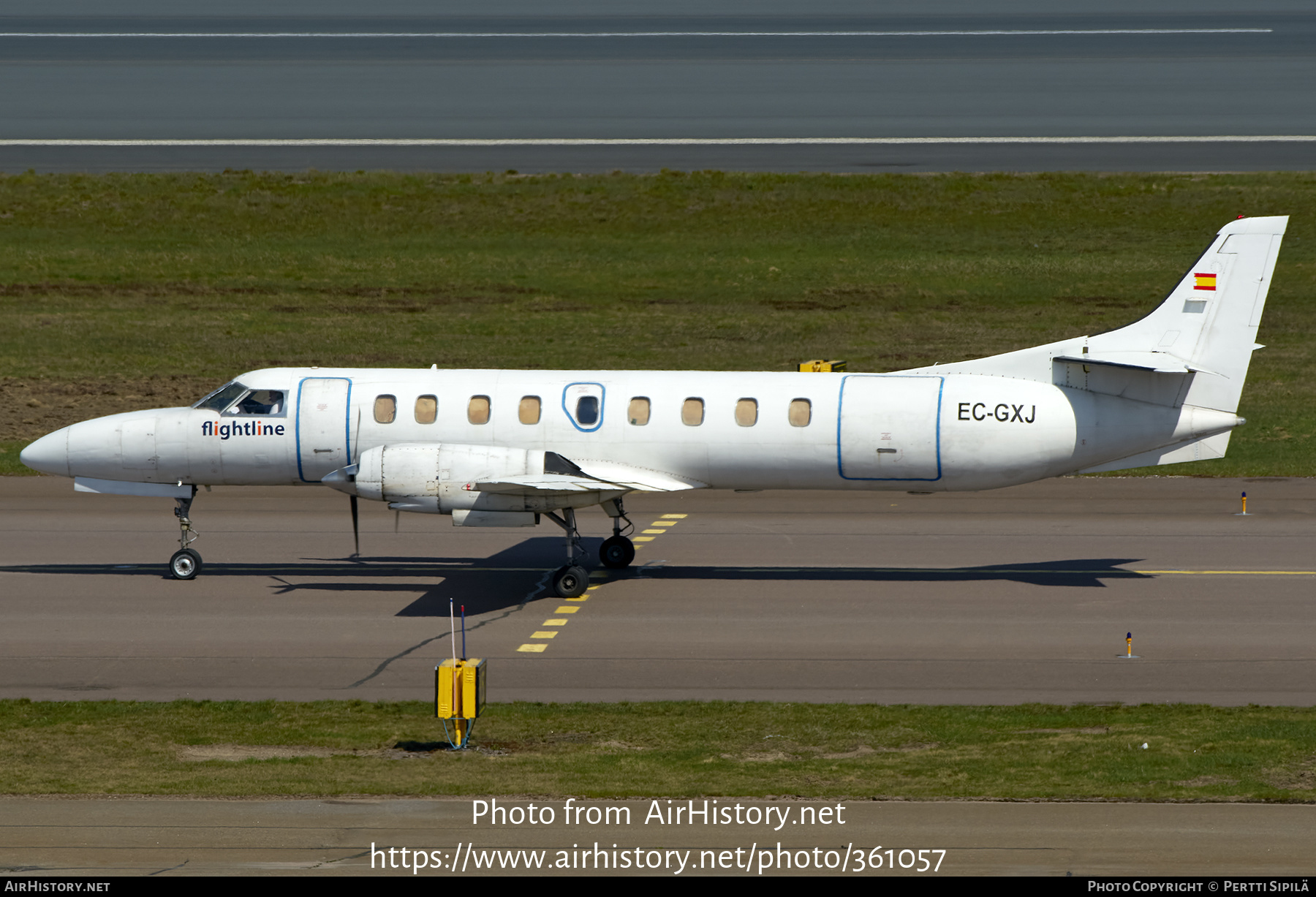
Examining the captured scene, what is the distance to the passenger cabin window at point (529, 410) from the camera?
23.5 meters

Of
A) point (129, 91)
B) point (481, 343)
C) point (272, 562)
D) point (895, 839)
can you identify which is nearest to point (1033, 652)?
point (895, 839)

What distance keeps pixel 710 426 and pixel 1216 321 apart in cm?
790

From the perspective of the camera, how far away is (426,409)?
23.6 metres

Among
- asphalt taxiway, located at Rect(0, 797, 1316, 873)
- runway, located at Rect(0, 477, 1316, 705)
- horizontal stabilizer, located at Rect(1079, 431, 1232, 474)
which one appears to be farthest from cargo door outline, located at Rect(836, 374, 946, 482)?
asphalt taxiway, located at Rect(0, 797, 1316, 873)

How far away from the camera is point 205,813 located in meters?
12.7

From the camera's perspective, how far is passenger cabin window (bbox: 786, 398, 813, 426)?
23297 mm

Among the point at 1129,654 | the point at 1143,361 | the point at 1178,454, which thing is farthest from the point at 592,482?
the point at 1178,454

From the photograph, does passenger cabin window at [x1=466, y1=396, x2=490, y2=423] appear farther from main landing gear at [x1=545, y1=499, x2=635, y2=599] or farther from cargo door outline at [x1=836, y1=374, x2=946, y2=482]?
cargo door outline at [x1=836, y1=374, x2=946, y2=482]

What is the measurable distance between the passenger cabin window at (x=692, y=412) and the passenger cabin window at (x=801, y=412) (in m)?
1.34

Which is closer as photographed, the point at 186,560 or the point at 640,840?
the point at 640,840

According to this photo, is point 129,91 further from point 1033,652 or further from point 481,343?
point 1033,652

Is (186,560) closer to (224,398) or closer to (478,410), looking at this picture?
(224,398)

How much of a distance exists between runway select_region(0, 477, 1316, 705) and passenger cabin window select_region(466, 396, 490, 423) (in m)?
2.68

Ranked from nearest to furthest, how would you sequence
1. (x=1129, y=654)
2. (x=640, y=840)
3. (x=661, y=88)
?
(x=640, y=840) < (x=1129, y=654) < (x=661, y=88)
